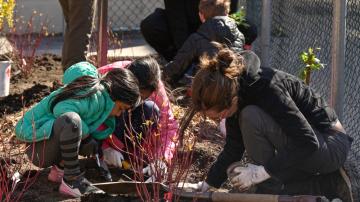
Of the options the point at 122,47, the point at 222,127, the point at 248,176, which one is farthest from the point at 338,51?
the point at 122,47

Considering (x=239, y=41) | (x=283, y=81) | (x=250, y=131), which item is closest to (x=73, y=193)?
(x=250, y=131)

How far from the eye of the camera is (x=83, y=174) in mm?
4059

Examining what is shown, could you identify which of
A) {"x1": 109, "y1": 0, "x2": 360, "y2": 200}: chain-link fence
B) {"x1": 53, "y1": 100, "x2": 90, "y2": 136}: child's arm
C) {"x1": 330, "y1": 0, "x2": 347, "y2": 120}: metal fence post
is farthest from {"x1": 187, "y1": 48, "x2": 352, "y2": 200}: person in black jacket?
{"x1": 109, "y1": 0, "x2": 360, "y2": 200}: chain-link fence

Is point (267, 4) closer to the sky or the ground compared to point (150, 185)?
closer to the sky

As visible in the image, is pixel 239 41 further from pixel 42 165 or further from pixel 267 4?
pixel 42 165

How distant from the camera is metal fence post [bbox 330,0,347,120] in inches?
155

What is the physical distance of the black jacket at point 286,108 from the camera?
11.3 ft

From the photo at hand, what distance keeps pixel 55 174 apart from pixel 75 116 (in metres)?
0.48

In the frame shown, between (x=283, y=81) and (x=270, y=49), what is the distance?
277cm

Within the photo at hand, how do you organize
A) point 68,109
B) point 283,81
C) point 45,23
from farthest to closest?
1. point 45,23
2. point 68,109
3. point 283,81

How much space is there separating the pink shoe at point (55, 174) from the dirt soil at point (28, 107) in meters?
0.03

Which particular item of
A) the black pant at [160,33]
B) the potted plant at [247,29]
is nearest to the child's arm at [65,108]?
the potted plant at [247,29]

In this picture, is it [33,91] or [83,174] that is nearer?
[83,174]

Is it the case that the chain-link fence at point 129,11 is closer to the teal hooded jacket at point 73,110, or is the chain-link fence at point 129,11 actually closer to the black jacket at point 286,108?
the teal hooded jacket at point 73,110
